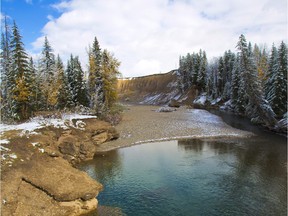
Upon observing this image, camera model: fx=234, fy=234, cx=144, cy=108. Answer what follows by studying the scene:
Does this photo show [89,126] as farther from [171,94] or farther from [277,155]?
[171,94]

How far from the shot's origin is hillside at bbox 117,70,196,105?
100906mm

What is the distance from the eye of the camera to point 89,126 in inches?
1062

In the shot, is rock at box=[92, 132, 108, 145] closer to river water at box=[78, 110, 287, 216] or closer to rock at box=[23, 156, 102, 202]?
river water at box=[78, 110, 287, 216]

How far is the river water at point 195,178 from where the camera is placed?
535 inches

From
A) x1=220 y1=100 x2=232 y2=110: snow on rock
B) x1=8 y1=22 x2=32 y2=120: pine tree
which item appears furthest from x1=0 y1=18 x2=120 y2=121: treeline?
x1=220 y1=100 x2=232 y2=110: snow on rock

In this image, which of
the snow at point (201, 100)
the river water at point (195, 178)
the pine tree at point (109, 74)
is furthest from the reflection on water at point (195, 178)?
the snow at point (201, 100)

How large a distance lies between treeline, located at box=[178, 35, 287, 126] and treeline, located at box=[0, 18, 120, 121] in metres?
22.1

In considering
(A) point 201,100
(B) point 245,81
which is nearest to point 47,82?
(B) point 245,81

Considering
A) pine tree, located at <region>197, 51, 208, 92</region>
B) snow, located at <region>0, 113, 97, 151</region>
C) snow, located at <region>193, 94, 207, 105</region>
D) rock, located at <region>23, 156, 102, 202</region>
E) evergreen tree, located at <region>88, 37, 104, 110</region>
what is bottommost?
rock, located at <region>23, 156, 102, 202</region>

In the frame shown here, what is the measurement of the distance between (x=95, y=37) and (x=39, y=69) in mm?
12961

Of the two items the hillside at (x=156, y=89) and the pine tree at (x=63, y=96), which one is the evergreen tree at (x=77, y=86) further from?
the hillside at (x=156, y=89)

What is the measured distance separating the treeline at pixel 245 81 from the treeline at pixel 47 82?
22.1 metres

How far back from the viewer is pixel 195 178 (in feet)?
58.0

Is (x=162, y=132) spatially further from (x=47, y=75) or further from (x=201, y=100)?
(x=201, y=100)
